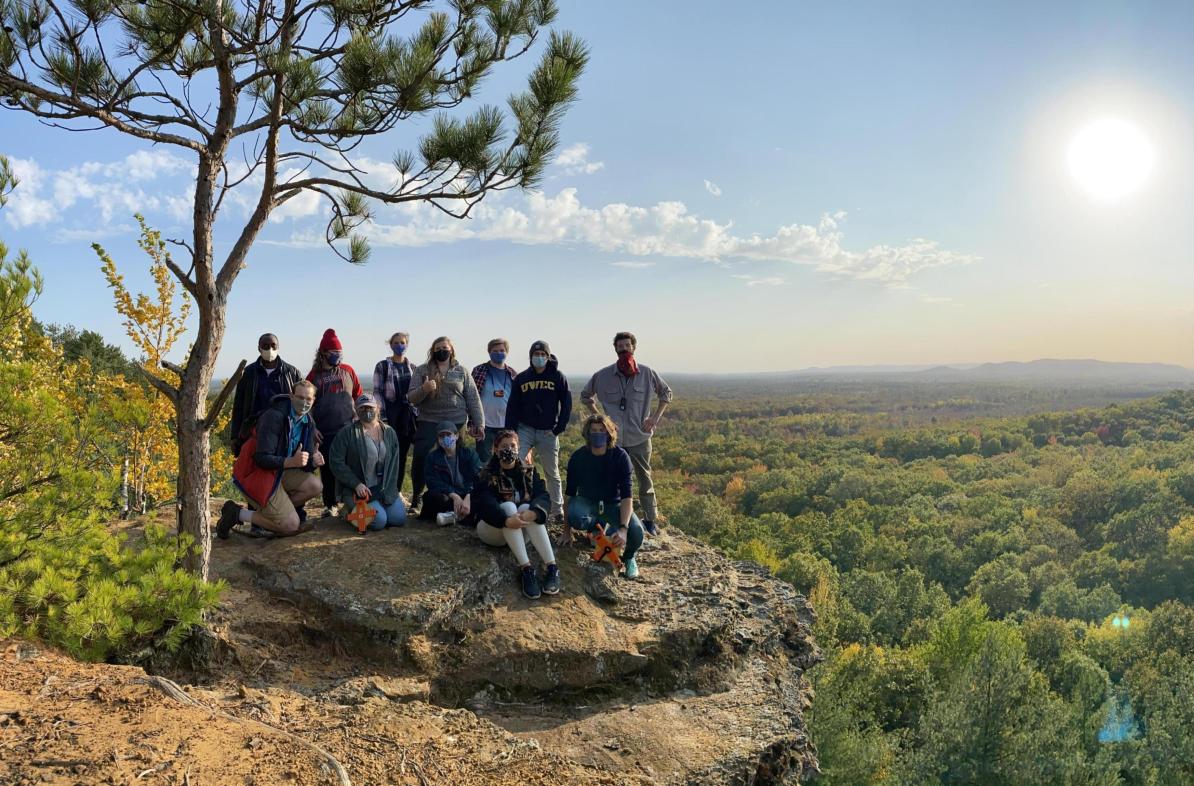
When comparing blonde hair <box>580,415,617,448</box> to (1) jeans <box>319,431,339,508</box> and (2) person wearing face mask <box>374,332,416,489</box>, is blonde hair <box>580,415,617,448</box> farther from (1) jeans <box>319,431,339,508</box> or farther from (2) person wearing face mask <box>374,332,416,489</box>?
(1) jeans <box>319,431,339,508</box>

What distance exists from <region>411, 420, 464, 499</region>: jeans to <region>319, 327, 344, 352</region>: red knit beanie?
1.03 m

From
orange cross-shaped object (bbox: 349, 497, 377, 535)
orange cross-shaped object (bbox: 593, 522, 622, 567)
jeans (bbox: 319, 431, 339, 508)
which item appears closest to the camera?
orange cross-shaped object (bbox: 349, 497, 377, 535)

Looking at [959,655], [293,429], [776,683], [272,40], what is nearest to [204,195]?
[272,40]

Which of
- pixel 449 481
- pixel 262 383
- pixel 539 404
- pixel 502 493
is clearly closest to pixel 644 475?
pixel 539 404

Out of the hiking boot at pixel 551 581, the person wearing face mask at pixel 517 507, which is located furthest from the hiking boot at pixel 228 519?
the hiking boot at pixel 551 581

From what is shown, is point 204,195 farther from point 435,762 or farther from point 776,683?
point 776,683

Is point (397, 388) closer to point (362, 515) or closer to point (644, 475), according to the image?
point (362, 515)

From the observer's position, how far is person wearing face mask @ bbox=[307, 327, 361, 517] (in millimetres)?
6340

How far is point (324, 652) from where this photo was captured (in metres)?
5.12

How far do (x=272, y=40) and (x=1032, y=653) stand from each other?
3799cm

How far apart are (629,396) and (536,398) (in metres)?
0.99

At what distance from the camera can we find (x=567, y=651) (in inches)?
214

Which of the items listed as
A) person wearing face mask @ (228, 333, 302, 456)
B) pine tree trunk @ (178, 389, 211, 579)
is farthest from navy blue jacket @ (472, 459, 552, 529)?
pine tree trunk @ (178, 389, 211, 579)

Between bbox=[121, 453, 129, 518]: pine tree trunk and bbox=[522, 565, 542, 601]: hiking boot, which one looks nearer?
bbox=[522, 565, 542, 601]: hiking boot
